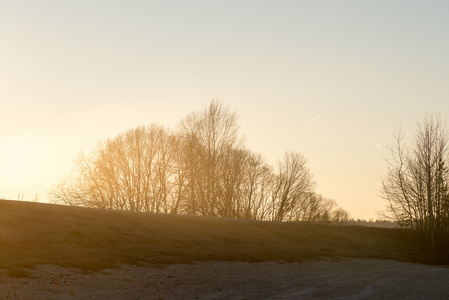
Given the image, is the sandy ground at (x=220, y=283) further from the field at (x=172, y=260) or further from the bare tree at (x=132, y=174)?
the bare tree at (x=132, y=174)

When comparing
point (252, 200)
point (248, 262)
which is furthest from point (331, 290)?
point (252, 200)

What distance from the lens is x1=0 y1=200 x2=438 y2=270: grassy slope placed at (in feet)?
61.8

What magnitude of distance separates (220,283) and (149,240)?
862 cm

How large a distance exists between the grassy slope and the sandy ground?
132 cm

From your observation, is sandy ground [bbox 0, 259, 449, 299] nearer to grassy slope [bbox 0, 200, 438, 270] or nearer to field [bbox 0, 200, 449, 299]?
field [bbox 0, 200, 449, 299]

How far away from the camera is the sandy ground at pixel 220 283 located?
13812 mm

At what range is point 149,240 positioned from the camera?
2481 cm

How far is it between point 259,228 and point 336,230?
9427 millimetres

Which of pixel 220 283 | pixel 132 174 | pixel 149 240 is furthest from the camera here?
pixel 132 174

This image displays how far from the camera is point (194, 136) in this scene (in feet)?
180

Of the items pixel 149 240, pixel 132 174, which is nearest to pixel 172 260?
pixel 149 240

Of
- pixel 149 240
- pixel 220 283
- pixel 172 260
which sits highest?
pixel 149 240

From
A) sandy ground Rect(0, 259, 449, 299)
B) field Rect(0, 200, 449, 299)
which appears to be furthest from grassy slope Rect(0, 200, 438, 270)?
sandy ground Rect(0, 259, 449, 299)

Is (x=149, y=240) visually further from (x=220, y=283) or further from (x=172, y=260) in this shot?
Result: (x=220, y=283)
